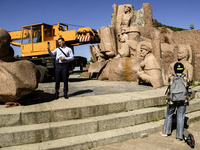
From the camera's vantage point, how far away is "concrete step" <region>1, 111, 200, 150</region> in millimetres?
2571

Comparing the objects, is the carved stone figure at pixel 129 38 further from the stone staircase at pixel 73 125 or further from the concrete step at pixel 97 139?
the concrete step at pixel 97 139

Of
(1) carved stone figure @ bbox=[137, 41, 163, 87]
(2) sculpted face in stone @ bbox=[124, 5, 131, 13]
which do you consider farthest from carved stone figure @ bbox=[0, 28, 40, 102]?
(2) sculpted face in stone @ bbox=[124, 5, 131, 13]

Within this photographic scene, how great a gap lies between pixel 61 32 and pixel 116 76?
3.77m

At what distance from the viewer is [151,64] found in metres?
6.25

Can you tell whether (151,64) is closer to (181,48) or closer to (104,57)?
(181,48)

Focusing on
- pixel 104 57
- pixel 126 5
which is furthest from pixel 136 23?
pixel 104 57

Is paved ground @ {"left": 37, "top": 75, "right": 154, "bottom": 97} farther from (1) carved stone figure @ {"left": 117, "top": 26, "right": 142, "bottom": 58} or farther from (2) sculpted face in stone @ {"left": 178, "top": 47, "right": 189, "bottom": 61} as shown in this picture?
(1) carved stone figure @ {"left": 117, "top": 26, "right": 142, "bottom": 58}

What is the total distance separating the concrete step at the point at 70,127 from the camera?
2617 mm

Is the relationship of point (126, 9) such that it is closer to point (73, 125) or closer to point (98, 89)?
point (98, 89)

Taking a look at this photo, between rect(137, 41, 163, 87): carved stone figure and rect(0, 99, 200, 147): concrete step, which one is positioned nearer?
rect(0, 99, 200, 147): concrete step

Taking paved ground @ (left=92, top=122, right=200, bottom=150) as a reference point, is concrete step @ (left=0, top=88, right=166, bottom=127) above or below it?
above

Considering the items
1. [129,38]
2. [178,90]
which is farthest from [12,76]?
[129,38]

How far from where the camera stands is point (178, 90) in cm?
292

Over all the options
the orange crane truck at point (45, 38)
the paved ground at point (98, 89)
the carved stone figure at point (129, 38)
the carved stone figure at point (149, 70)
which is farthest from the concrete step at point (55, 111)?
the carved stone figure at point (129, 38)
